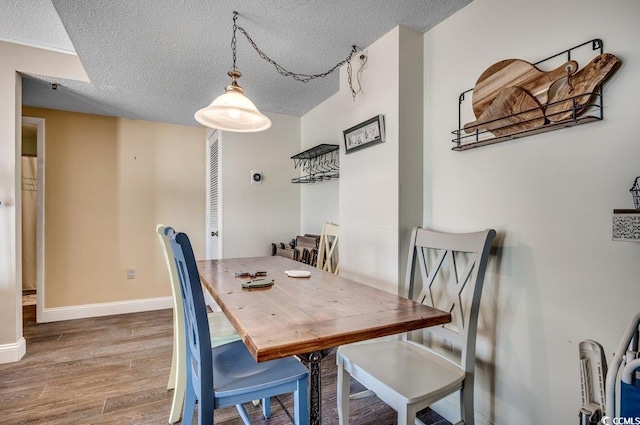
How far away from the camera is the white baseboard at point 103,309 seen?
132 inches

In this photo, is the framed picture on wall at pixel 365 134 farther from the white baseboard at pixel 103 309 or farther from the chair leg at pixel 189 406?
the white baseboard at pixel 103 309

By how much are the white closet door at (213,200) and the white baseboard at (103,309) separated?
2.65 ft

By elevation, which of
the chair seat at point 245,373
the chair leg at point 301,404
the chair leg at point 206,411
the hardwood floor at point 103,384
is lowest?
the hardwood floor at point 103,384

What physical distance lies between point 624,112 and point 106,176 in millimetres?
4312

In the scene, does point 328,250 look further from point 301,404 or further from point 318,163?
point 301,404

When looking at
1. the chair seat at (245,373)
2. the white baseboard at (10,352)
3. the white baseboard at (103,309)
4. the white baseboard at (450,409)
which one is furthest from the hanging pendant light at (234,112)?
the white baseboard at (103,309)

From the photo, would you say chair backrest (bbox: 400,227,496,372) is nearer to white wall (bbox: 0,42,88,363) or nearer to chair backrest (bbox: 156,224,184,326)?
chair backrest (bbox: 156,224,184,326)

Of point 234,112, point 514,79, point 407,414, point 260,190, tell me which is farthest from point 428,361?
point 260,190

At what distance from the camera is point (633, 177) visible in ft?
3.58

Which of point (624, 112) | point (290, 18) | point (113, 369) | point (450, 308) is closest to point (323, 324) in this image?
point (450, 308)

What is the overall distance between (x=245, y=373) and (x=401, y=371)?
0.66 m

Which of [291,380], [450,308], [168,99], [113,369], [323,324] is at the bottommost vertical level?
[113,369]

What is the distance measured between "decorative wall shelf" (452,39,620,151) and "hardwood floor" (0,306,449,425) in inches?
63.2

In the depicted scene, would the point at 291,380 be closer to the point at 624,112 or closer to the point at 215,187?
the point at 624,112
